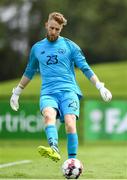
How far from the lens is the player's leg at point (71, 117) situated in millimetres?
11766

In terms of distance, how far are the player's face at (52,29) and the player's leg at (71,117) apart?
0.84 metres

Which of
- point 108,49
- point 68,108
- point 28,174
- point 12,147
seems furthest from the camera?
point 108,49

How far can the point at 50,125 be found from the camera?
464 inches

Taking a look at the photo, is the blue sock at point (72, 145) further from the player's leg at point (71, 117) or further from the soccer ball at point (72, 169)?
the soccer ball at point (72, 169)

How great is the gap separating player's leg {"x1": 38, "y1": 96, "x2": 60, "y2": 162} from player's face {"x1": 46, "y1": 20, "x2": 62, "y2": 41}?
0.88m

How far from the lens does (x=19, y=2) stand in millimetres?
65125

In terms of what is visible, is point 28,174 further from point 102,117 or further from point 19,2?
point 19,2

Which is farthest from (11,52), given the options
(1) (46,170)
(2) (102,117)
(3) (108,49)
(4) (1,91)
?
(1) (46,170)

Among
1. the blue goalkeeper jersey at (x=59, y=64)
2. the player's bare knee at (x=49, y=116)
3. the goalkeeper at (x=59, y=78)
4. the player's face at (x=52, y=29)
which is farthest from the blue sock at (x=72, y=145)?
the player's face at (x=52, y=29)

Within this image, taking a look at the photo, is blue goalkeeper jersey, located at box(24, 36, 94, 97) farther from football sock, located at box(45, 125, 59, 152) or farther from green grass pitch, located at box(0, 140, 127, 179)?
green grass pitch, located at box(0, 140, 127, 179)

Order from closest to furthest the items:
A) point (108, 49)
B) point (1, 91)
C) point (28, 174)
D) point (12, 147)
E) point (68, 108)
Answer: point (68, 108), point (28, 174), point (12, 147), point (1, 91), point (108, 49)

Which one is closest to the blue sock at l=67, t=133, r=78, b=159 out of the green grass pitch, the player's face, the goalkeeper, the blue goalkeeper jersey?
the goalkeeper

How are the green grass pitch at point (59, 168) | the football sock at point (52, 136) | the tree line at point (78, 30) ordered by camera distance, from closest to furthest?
the football sock at point (52, 136), the green grass pitch at point (59, 168), the tree line at point (78, 30)

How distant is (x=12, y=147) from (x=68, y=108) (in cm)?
1197
